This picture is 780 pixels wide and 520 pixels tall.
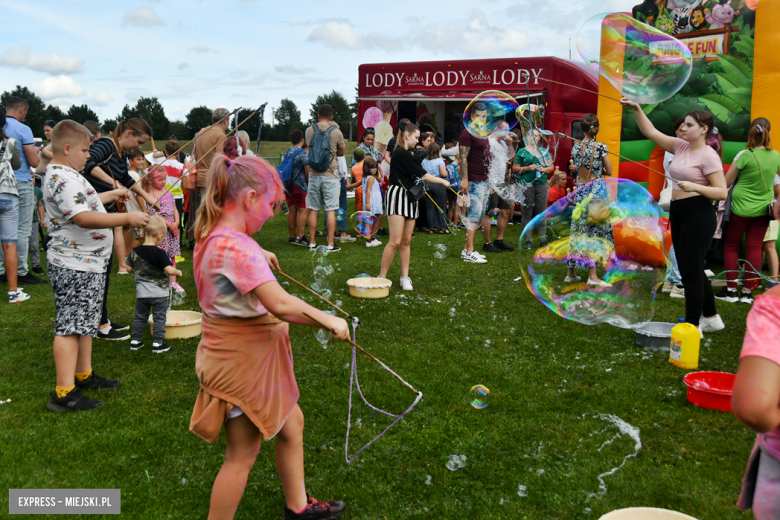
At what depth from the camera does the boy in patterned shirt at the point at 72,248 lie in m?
3.49

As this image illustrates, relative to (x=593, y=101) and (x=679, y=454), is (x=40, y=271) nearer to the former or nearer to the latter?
(x=679, y=454)

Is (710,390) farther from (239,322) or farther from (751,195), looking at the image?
(751,195)

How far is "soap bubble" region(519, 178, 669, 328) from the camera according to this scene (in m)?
4.29

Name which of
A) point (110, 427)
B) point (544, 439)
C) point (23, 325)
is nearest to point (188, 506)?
point (110, 427)

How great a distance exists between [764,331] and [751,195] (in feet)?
18.2

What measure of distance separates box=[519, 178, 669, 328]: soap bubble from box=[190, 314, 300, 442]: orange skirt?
9.09ft

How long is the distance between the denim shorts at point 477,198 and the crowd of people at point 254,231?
0.02 m

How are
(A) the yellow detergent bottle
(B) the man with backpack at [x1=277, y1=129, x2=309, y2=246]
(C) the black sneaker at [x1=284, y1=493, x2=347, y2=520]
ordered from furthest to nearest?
(B) the man with backpack at [x1=277, y1=129, x2=309, y2=246] < (A) the yellow detergent bottle < (C) the black sneaker at [x1=284, y1=493, x2=347, y2=520]

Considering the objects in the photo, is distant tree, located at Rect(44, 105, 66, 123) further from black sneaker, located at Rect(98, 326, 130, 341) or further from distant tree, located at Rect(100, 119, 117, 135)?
black sneaker, located at Rect(98, 326, 130, 341)

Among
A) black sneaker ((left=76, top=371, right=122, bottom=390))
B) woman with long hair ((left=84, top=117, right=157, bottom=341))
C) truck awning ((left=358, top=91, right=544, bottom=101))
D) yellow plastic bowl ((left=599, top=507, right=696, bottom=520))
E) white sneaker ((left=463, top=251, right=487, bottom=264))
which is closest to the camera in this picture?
yellow plastic bowl ((left=599, top=507, right=696, bottom=520))

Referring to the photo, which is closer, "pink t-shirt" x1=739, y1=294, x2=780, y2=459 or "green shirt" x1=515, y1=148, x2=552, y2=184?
"pink t-shirt" x1=739, y1=294, x2=780, y2=459

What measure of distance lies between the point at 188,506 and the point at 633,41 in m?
4.62

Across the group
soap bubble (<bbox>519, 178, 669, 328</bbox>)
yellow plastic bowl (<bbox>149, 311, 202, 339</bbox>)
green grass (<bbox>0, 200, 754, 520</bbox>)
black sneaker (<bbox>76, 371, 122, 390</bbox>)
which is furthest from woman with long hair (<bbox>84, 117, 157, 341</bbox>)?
soap bubble (<bbox>519, 178, 669, 328</bbox>)

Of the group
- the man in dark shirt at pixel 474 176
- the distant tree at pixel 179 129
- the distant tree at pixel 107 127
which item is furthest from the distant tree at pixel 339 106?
the man in dark shirt at pixel 474 176
